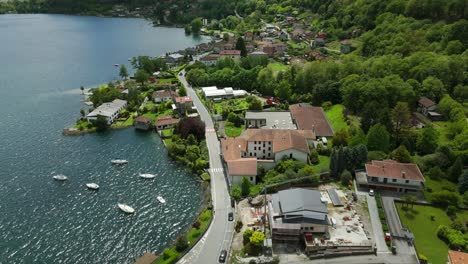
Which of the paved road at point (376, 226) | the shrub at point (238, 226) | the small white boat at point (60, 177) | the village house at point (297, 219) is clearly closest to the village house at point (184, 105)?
the small white boat at point (60, 177)

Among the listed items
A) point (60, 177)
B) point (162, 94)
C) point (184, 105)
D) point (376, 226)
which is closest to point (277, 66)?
point (162, 94)

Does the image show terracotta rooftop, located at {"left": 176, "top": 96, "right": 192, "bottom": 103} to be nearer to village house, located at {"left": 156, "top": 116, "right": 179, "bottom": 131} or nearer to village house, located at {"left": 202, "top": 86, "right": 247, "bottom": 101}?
village house, located at {"left": 202, "top": 86, "right": 247, "bottom": 101}

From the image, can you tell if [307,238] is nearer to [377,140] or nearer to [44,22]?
[377,140]

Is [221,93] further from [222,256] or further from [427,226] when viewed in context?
[427,226]

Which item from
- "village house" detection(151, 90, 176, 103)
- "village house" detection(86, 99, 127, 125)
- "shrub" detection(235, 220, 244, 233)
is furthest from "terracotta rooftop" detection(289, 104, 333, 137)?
"village house" detection(86, 99, 127, 125)

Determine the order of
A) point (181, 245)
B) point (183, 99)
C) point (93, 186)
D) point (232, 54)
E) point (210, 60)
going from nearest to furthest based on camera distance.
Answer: point (181, 245)
point (93, 186)
point (183, 99)
point (210, 60)
point (232, 54)

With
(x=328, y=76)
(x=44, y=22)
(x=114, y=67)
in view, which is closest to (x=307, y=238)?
(x=328, y=76)
